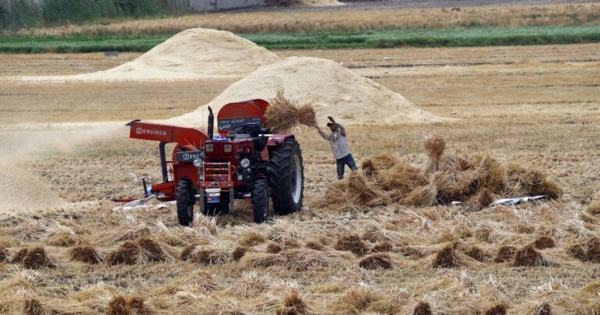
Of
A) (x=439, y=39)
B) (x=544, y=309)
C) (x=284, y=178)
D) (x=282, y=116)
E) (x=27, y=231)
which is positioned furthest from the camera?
(x=439, y=39)

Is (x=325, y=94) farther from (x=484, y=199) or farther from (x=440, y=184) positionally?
(x=484, y=199)

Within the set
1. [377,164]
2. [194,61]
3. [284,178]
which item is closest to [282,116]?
[377,164]

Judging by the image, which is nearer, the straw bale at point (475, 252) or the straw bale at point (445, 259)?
the straw bale at point (445, 259)

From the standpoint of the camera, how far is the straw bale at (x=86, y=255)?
1246 cm

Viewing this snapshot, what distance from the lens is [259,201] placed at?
1435cm

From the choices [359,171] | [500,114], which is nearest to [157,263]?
[359,171]

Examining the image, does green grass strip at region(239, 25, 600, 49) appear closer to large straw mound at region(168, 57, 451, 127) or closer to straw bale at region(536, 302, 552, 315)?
large straw mound at region(168, 57, 451, 127)

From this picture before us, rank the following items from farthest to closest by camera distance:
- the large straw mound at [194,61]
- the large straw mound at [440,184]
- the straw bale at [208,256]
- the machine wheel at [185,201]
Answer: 1. the large straw mound at [194,61]
2. the large straw mound at [440,184]
3. the machine wheel at [185,201]
4. the straw bale at [208,256]

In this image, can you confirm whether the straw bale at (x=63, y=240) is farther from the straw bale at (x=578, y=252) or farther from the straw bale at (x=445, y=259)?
the straw bale at (x=578, y=252)

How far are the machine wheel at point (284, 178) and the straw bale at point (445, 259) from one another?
11.5 ft

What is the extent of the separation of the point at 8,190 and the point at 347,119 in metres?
10.9

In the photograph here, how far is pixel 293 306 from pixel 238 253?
270 cm

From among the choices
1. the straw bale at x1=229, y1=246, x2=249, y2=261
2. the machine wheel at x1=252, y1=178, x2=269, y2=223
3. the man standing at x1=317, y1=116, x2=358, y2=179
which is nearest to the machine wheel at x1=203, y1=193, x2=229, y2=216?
the machine wheel at x1=252, y1=178, x2=269, y2=223

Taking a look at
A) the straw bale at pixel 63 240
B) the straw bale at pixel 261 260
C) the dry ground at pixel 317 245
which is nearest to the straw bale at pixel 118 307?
the dry ground at pixel 317 245
